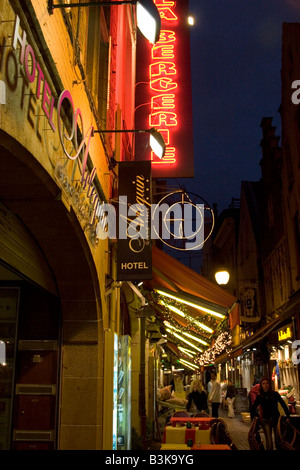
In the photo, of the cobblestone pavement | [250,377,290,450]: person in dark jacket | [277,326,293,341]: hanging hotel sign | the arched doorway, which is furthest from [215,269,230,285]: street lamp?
the arched doorway

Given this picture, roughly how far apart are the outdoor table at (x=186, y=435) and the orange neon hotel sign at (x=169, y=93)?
5.63 metres

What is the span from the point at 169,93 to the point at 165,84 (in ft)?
1.07

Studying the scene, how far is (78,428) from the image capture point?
671 cm

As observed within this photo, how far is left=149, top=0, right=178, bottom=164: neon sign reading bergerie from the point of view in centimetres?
1165

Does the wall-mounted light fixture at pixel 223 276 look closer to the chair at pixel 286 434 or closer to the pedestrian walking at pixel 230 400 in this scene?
the chair at pixel 286 434

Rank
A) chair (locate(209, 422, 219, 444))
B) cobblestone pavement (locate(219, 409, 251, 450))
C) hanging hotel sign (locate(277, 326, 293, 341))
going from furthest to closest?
1. hanging hotel sign (locate(277, 326, 293, 341))
2. cobblestone pavement (locate(219, 409, 251, 450))
3. chair (locate(209, 422, 219, 444))

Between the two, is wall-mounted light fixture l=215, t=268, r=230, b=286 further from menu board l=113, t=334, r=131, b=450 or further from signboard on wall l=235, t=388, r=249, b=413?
signboard on wall l=235, t=388, r=249, b=413

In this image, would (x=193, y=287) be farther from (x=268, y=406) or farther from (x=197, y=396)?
(x=197, y=396)

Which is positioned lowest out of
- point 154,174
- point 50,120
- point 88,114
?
point 50,120

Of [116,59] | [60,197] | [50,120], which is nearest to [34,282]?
[60,197]

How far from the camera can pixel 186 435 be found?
8078mm

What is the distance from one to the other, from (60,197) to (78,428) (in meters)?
3.65

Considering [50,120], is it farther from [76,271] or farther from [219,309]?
[219,309]

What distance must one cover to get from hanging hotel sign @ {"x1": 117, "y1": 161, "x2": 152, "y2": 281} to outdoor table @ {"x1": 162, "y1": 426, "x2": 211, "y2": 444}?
9.67 ft
